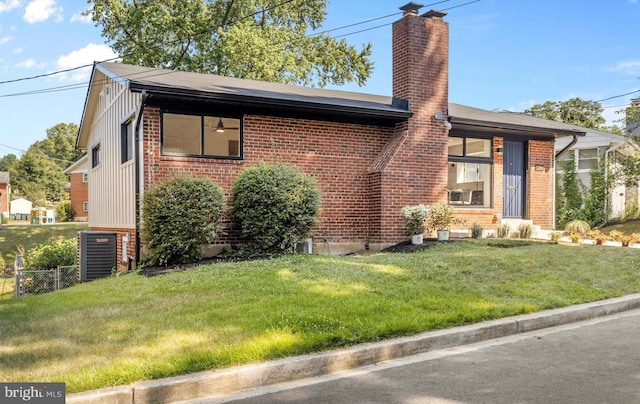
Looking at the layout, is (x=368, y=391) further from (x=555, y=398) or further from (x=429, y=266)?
(x=429, y=266)

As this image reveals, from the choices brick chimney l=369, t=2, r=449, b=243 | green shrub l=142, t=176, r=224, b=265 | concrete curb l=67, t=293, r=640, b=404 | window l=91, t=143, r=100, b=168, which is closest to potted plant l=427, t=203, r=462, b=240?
brick chimney l=369, t=2, r=449, b=243

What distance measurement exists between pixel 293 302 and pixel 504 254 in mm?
4900

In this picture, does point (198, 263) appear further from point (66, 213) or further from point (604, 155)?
point (66, 213)

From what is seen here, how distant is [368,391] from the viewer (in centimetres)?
415

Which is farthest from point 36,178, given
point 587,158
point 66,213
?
point 587,158

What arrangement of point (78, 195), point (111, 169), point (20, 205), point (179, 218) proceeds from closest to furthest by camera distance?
1. point (179, 218)
2. point (111, 169)
3. point (78, 195)
4. point (20, 205)

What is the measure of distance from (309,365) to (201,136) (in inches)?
308

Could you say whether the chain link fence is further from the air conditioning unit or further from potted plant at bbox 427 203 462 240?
potted plant at bbox 427 203 462 240

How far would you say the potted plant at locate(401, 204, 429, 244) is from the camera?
12.4 metres

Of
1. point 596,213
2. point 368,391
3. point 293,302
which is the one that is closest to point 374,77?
point 596,213

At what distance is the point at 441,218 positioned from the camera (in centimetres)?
1273

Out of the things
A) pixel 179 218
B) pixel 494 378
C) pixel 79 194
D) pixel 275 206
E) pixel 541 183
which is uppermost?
pixel 541 183

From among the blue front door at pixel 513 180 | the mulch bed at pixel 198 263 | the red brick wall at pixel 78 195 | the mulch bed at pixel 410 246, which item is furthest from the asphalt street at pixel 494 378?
the red brick wall at pixel 78 195

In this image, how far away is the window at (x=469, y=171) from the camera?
1494cm
